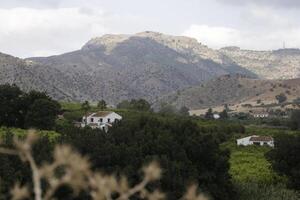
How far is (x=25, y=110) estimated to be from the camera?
67.3 meters

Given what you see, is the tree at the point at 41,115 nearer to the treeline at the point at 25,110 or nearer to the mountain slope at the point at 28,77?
the treeline at the point at 25,110

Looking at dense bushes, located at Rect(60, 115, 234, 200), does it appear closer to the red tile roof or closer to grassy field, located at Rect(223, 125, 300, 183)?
→ grassy field, located at Rect(223, 125, 300, 183)

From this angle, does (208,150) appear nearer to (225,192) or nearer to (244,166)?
(225,192)

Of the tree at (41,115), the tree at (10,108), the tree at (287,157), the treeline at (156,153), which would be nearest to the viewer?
the treeline at (156,153)

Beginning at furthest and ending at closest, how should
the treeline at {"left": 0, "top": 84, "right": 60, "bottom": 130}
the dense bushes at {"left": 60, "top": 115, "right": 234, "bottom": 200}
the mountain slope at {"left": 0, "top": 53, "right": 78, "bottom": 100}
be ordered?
the mountain slope at {"left": 0, "top": 53, "right": 78, "bottom": 100}
the treeline at {"left": 0, "top": 84, "right": 60, "bottom": 130}
the dense bushes at {"left": 60, "top": 115, "right": 234, "bottom": 200}

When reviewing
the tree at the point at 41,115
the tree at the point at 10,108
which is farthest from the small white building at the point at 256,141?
the tree at the point at 10,108

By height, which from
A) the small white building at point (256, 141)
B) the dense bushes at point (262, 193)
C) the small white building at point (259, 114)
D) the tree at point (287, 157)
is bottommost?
the small white building at point (259, 114)

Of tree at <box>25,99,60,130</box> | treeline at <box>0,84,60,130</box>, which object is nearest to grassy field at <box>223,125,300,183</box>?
tree at <box>25,99,60,130</box>

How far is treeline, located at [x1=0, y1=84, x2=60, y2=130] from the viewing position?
63.9 metres

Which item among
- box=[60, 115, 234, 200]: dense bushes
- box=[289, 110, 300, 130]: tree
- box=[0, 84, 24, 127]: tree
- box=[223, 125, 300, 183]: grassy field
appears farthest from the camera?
box=[289, 110, 300, 130]: tree

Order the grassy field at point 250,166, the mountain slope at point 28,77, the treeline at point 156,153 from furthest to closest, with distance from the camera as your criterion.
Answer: the mountain slope at point 28,77 → the grassy field at point 250,166 → the treeline at point 156,153

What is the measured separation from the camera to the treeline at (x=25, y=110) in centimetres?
6394

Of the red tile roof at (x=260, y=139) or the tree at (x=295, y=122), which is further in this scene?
the tree at (x=295, y=122)

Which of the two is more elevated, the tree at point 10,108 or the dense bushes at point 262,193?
the tree at point 10,108
